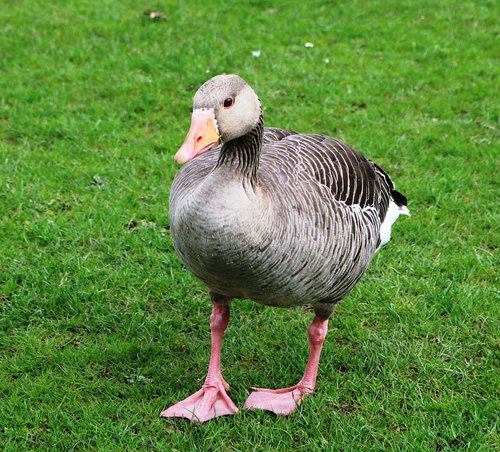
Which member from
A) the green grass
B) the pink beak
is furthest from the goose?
the green grass

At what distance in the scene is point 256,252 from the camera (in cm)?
316

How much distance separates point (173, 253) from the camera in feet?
16.7

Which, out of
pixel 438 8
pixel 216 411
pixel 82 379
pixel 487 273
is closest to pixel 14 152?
pixel 82 379

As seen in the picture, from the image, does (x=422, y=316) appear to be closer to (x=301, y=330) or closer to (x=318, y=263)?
(x=301, y=330)

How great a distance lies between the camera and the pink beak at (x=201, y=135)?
9.30 ft

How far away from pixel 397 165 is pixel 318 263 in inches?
117

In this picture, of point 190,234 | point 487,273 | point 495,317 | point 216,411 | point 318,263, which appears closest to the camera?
point 190,234

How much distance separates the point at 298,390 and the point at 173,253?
4.97 feet

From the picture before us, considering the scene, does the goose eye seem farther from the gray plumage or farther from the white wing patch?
the white wing patch

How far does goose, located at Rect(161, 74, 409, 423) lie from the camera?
3.04 metres

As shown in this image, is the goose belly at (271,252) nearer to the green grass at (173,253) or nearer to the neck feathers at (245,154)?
the neck feathers at (245,154)

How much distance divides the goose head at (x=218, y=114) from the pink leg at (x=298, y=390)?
51.9 inches

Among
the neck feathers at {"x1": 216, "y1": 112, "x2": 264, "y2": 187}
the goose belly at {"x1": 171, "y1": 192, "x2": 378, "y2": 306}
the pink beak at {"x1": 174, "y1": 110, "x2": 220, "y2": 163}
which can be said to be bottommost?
the goose belly at {"x1": 171, "y1": 192, "x2": 378, "y2": 306}

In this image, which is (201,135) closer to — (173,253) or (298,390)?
(298,390)
